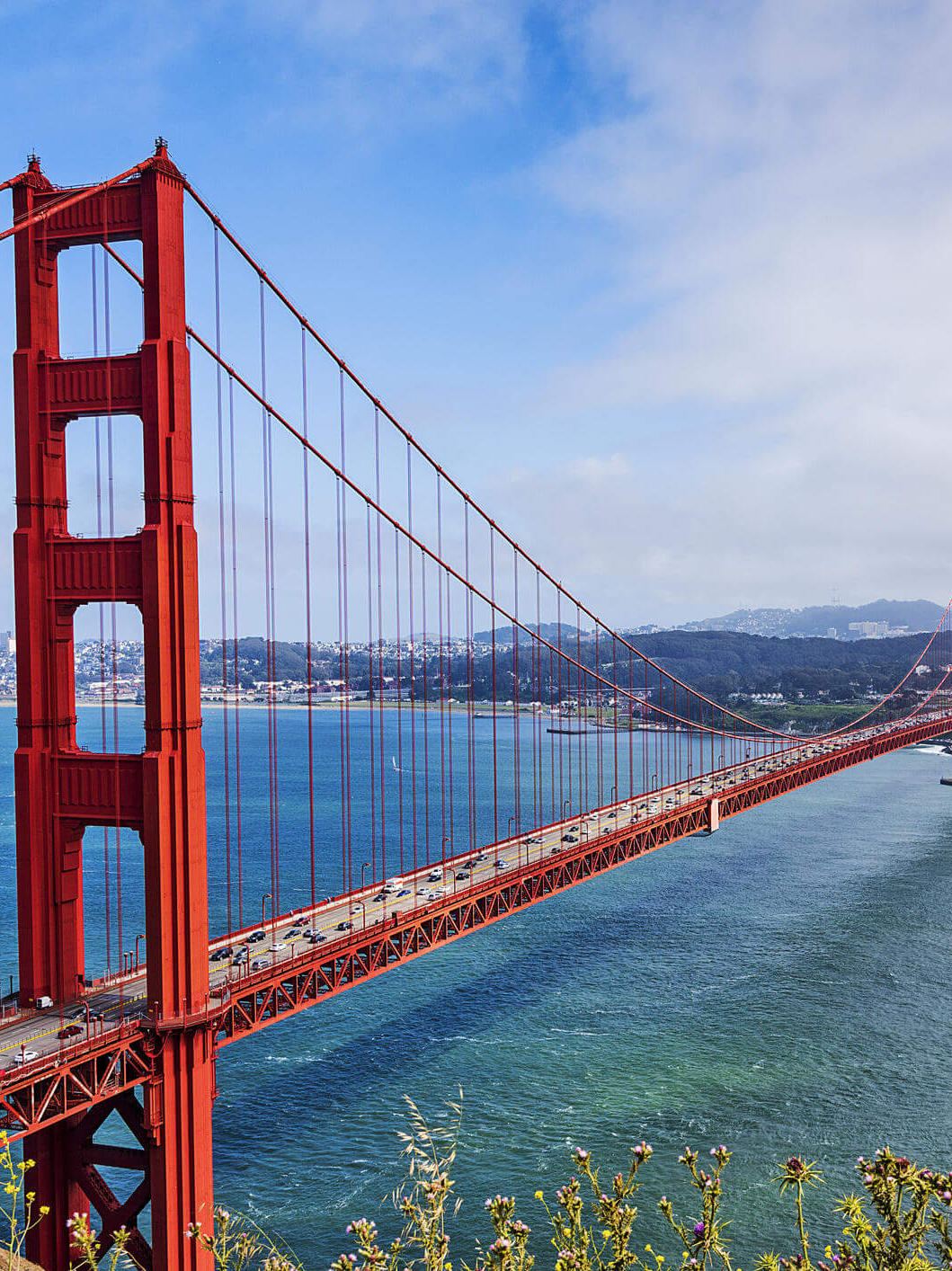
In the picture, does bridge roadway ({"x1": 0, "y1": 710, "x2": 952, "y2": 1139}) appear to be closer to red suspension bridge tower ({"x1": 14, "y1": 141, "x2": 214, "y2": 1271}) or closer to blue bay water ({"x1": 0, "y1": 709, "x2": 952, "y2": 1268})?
red suspension bridge tower ({"x1": 14, "y1": 141, "x2": 214, "y2": 1271})

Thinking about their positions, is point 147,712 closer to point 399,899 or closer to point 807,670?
point 399,899

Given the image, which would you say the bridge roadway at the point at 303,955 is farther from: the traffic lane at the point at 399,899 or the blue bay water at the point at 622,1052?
the blue bay water at the point at 622,1052

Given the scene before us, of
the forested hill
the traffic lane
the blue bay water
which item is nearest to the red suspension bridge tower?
the traffic lane

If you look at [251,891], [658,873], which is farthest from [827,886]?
[251,891]

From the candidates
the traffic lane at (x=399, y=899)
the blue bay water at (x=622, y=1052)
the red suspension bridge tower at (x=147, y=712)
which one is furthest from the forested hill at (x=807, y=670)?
the red suspension bridge tower at (x=147, y=712)

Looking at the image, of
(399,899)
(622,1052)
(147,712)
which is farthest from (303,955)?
(622,1052)
